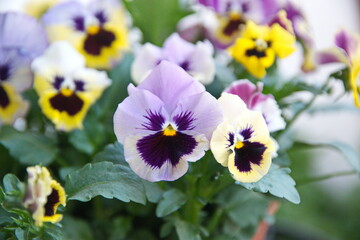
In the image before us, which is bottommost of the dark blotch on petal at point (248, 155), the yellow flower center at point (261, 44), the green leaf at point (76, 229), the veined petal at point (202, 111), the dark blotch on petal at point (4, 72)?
the green leaf at point (76, 229)

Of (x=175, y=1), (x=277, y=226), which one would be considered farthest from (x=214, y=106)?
(x=277, y=226)

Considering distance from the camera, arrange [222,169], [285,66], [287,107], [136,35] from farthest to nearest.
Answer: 1. [285,66]
2. [136,35]
3. [287,107]
4. [222,169]

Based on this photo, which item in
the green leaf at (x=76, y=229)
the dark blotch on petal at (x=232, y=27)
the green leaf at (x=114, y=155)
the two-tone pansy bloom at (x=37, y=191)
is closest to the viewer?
the two-tone pansy bloom at (x=37, y=191)

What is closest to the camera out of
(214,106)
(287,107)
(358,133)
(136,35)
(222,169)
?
(214,106)

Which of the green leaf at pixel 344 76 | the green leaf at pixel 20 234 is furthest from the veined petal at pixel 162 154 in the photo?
the green leaf at pixel 344 76

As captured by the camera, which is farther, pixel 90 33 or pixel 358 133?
pixel 358 133

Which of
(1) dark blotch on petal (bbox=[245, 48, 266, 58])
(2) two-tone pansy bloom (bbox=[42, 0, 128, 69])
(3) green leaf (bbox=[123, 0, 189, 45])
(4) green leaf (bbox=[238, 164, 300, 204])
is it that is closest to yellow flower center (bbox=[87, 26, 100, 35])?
(2) two-tone pansy bloom (bbox=[42, 0, 128, 69])

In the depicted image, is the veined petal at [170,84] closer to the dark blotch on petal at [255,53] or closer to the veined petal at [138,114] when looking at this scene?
the veined petal at [138,114]

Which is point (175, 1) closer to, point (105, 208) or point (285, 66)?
point (105, 208)
